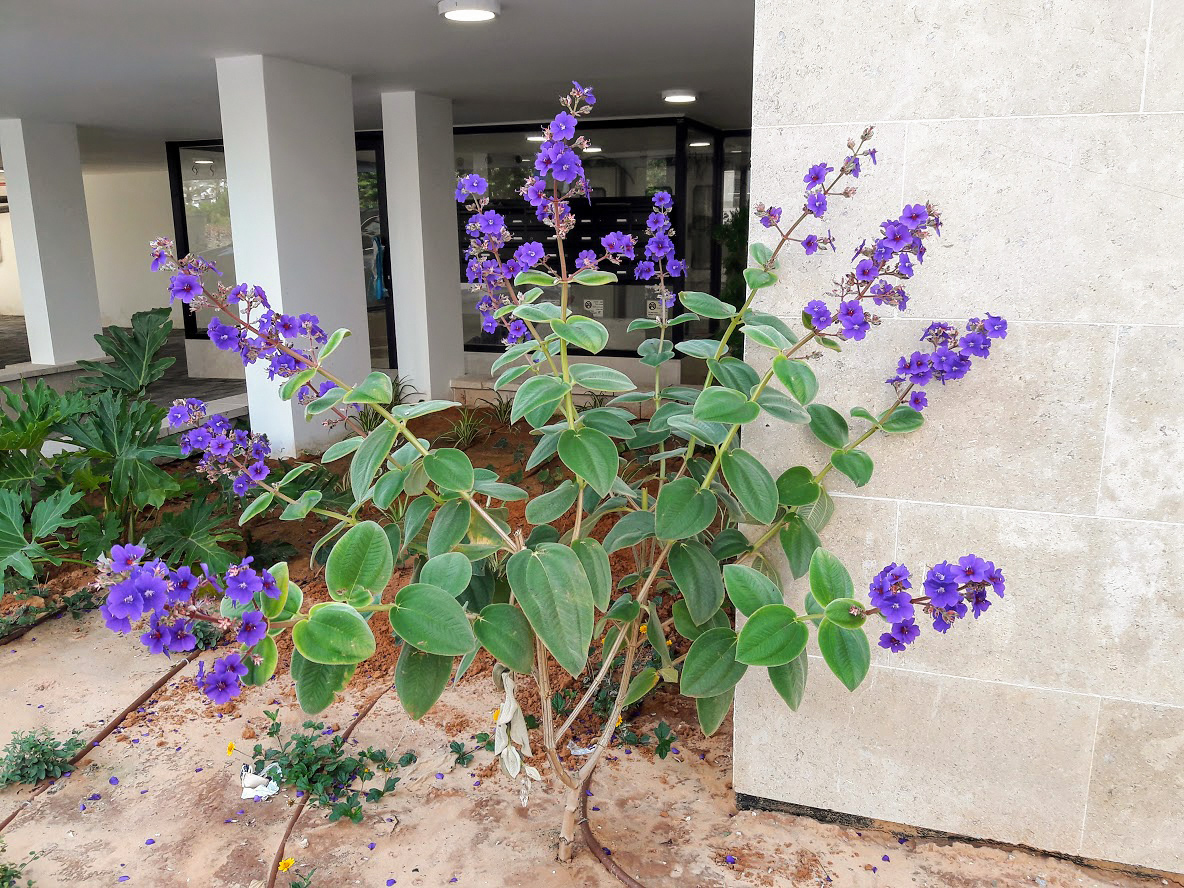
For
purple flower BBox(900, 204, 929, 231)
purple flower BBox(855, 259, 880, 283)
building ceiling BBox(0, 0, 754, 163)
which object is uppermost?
building ceiling BBox(0, 0, 754, 163)

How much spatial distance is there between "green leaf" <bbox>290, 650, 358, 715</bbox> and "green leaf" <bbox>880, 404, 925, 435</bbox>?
1.07 m

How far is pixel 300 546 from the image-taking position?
3.91m

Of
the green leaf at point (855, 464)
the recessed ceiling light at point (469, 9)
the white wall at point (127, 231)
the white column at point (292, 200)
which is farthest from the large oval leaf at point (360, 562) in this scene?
the white wall at point (127, 231)

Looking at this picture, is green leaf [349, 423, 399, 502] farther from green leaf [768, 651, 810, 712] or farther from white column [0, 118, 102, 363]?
white column [0, 118, 102, 363]

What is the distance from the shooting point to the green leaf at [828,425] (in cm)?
170

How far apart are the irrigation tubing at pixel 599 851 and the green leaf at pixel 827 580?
0.78 metres

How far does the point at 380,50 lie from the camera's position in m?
4.68

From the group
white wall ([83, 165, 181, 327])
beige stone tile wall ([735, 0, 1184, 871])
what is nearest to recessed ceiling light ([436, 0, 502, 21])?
beige stone tile wall ([735, 0, 1184, 871])

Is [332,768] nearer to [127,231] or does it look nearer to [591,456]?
[591,456]

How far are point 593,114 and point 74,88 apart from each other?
3653 mm

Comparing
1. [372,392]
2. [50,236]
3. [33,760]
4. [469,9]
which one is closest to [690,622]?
[372,392]

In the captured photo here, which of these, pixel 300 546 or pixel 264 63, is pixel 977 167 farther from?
pixel 264 63

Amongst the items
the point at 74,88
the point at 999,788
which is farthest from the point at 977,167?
the point at 74,88

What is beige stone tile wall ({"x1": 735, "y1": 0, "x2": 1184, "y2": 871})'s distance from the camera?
63.4 inches
